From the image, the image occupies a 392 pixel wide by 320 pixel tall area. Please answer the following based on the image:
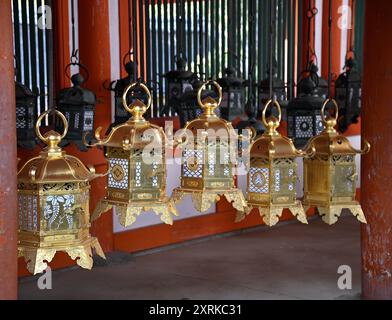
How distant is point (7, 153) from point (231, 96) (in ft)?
10.7

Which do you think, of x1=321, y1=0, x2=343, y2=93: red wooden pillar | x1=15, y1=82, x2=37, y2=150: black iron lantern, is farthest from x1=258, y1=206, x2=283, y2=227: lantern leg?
x1=321, y1=0, x2=343, y2=93: red wooden pillar

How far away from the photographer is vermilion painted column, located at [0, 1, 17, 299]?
7.36 feet

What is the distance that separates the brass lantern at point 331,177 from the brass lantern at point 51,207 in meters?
0.99

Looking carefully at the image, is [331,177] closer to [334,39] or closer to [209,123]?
[209,123]

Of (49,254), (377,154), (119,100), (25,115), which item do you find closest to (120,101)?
(119,100)

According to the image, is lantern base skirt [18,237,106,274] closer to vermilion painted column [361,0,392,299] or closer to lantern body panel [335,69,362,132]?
vermilion painted column [361,0,392,299]

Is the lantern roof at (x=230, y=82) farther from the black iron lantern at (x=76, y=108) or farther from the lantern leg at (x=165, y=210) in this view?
the lantern leg at (x=165, y=210)

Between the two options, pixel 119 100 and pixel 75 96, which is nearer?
pixel 75 96

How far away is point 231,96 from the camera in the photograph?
17.7 feet

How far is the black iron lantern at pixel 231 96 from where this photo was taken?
536 centimetres

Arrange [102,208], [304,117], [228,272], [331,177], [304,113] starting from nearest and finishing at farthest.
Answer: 1. [102,208]
2. [331,177]
3. [304,113]
4. [304,117]
5. [228,272]

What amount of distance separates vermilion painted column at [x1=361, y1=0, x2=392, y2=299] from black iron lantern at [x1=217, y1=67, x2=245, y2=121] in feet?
3.81

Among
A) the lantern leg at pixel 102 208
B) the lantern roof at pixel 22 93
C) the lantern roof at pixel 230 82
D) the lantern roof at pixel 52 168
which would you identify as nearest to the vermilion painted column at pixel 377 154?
the lantern roof at pixel 230 82
